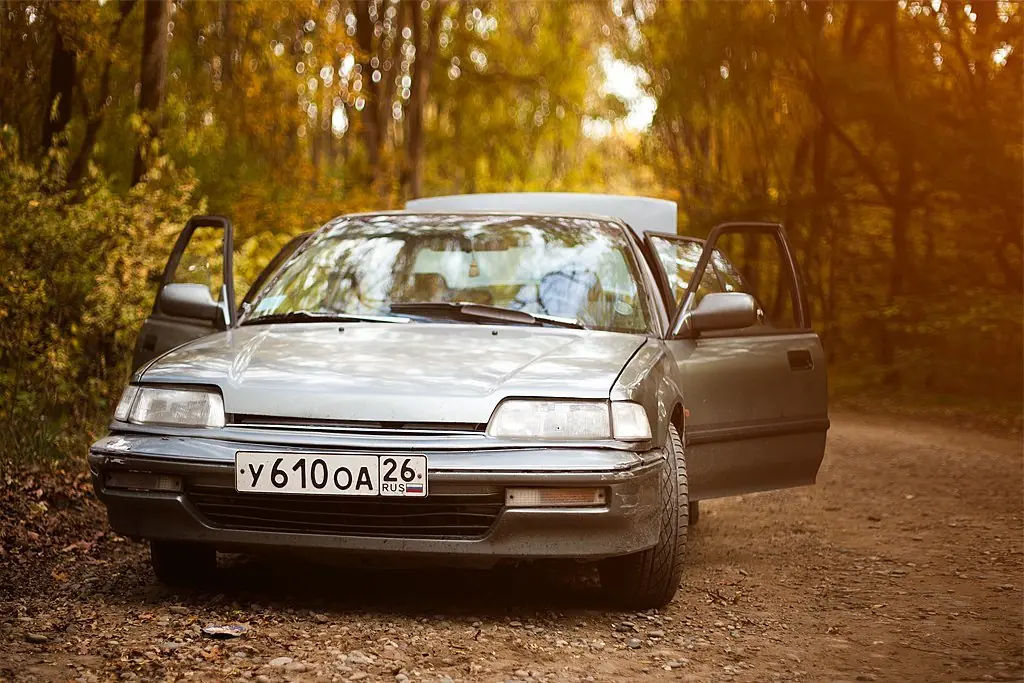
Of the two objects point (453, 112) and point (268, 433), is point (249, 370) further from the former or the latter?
point (453, 112)

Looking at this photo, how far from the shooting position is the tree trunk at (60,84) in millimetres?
9711

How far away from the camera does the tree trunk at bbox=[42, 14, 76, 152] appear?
9.71m

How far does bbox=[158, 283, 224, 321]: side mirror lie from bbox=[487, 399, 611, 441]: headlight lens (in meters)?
1.70

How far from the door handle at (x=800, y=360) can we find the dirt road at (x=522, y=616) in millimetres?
901

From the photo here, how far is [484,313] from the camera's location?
522 cm

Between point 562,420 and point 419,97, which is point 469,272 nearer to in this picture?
point 562,420

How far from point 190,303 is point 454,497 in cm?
177

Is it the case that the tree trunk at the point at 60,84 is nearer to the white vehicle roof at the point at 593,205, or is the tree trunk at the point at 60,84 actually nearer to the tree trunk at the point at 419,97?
the white vehicle roof at the point at 593,205

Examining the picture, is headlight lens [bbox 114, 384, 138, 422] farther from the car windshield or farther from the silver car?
the car windshield

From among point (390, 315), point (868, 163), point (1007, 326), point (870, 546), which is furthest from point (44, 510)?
point (868, 163)

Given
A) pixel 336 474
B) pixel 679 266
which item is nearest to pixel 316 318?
pixel 336 474

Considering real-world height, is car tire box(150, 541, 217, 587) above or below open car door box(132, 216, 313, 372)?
below

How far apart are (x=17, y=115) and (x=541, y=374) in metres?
6.28

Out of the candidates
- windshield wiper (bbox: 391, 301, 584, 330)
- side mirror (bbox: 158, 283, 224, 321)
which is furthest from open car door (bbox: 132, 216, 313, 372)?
windshield wiper (bbox: 391, 301, 584, 330)
